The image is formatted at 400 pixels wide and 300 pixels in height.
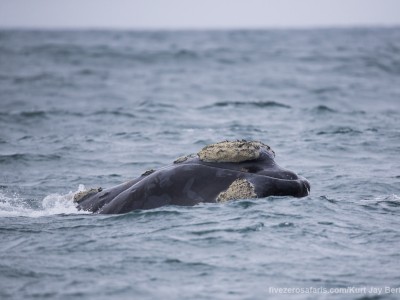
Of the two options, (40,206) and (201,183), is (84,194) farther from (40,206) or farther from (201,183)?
(201,183)

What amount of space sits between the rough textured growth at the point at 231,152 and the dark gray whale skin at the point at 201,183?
0.22 feet

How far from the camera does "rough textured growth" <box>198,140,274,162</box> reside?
36.4 ft

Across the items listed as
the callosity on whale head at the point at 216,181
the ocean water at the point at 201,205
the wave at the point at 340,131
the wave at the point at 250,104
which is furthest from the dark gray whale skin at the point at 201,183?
the wave at the point at 250,104

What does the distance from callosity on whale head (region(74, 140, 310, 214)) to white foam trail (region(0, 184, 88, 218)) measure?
95 centimetres

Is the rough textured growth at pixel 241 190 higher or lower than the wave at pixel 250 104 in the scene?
lower

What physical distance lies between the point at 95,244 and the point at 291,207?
10.0 feet

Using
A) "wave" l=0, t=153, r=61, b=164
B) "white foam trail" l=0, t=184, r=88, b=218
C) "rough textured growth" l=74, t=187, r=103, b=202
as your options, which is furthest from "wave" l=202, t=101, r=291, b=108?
"rough textured growth" l=74, t=187, r=103, b=202

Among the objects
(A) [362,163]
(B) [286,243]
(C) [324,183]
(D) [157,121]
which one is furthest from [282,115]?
(B) [286,243]

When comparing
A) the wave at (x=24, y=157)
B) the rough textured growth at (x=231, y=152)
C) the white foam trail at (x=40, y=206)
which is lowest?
the white foam trail at (x=40, y=206)

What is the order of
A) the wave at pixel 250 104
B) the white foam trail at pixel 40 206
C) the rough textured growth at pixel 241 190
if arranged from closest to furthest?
the rough textured growth at pixel 241 190 → the white foam trail at pixel 40 206 → the wave at pixel 250 104

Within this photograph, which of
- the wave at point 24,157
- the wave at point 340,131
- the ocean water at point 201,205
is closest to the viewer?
the ocean water at point 201,205

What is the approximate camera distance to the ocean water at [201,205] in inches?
341

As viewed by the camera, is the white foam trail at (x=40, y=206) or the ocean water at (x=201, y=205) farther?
the white foam trail at (x=40, y=206)

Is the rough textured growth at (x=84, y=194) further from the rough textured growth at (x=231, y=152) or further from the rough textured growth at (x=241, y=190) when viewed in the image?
the rough textured growth at (x=241, y=190)
